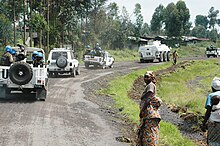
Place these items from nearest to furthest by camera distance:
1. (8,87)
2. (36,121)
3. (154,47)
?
(36,121) → (8,87) → (154,47)

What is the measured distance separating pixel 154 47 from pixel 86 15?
995 inches

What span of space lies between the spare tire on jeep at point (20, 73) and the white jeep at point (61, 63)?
390 inches

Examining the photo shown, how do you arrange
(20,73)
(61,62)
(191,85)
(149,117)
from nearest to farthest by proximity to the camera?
(149,117) → (20,73) → (61,62) → (191,85)

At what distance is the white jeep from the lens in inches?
928

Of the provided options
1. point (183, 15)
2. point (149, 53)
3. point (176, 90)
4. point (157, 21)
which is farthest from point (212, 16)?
point (176, 90)

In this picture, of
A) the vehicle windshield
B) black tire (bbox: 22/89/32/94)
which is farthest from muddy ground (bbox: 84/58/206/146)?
the vehicle windshield

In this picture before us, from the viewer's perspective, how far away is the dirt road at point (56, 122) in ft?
28.8

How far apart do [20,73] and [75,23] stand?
4257cm

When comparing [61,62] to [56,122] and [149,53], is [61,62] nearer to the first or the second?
[56,122]

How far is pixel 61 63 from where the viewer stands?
2348 cm

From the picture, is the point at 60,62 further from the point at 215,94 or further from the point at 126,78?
the point at 215,94

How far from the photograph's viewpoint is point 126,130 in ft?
34.8

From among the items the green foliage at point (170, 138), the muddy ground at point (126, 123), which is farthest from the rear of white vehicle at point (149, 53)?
the green foliage at point (170, 138)

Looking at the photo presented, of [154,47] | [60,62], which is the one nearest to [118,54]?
[154,47]
